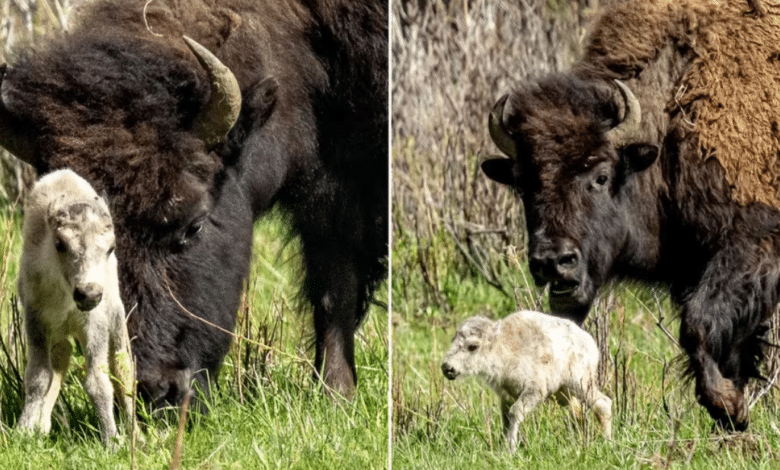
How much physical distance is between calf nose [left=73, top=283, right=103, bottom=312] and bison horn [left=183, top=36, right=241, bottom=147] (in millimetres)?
609

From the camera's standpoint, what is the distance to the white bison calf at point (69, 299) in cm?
278

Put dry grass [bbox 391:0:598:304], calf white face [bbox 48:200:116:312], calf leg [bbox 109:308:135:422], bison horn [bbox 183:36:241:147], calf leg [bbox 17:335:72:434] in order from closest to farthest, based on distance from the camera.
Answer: calf white face [bbox 48:200:116:312] < calf leg [bbox 109:308:135:422] < calf leg [bbox 17:335:72:434] < bison horn [bbox 183:36:241:147] < dry grass [bbox 391:0:598:304]

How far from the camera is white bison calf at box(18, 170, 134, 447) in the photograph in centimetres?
278

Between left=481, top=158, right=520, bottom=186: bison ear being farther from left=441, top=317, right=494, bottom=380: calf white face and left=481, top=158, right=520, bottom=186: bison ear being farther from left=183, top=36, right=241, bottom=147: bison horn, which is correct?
left=183, top=36, right=241, bottom=147: bison horn

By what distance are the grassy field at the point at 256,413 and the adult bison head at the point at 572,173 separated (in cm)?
74

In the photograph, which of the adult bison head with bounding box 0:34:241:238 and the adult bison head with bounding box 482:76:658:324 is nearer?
the adult bison head with bounding box 0:34:241:238

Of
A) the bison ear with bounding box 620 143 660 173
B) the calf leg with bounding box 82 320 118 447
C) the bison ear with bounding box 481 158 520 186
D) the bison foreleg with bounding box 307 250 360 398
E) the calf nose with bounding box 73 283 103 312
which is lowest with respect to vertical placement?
the bison foreleg with bounding box 307 250 360 398

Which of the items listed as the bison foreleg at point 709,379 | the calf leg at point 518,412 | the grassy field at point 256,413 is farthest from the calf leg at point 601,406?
the grassy field at point 256,413

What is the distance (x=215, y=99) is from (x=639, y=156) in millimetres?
1240

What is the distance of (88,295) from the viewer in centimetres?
278

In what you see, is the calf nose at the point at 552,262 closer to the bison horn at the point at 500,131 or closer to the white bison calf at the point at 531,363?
the white bison calf at the point at 531,363

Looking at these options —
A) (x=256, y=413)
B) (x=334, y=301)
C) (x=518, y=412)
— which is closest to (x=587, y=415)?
(x=518, y=412)

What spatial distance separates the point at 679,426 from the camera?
3248 mm

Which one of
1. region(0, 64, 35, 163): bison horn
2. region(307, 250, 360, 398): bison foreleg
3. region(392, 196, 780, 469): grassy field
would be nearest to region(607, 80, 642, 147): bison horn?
region(392, 196, 780, 469): grassy field
